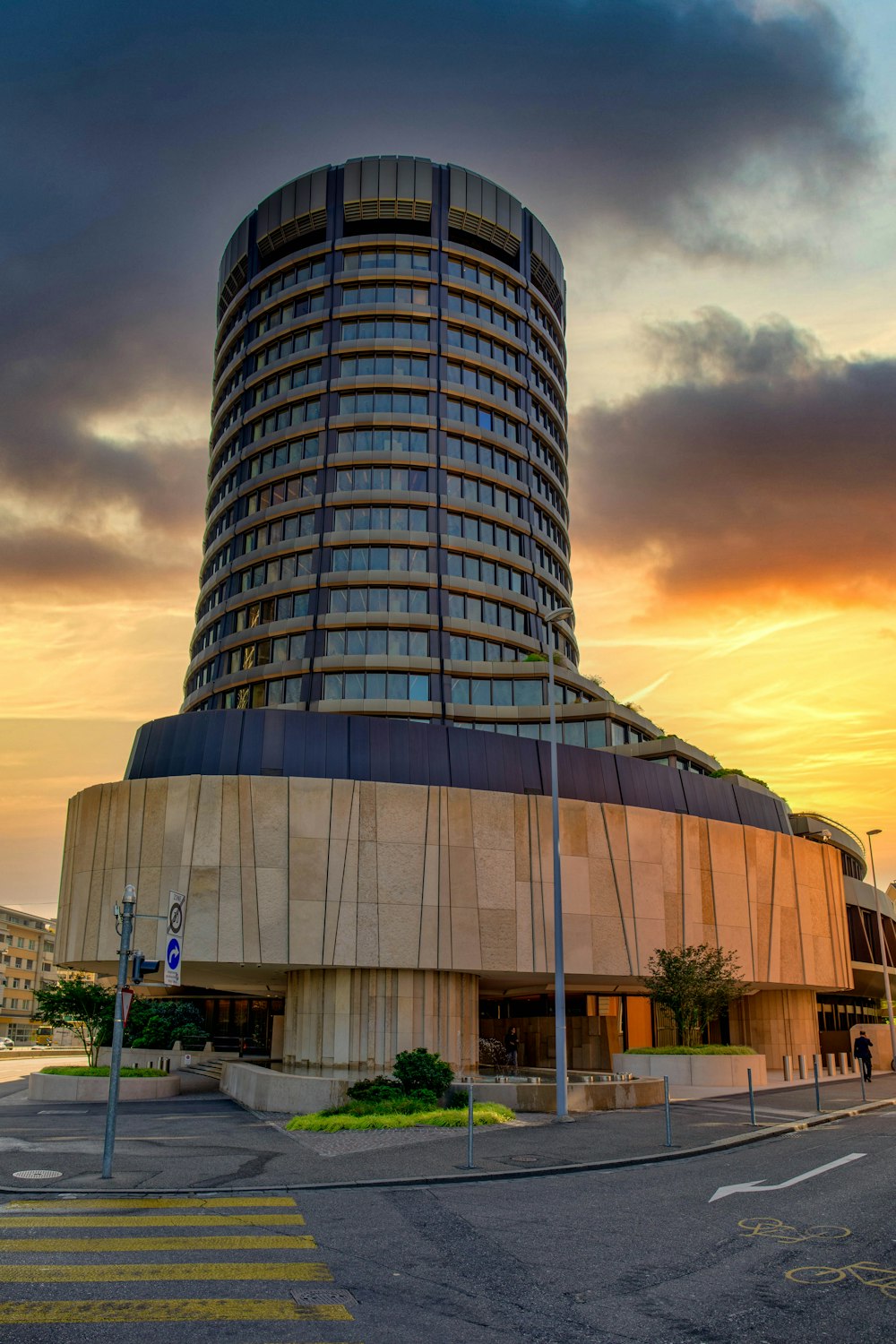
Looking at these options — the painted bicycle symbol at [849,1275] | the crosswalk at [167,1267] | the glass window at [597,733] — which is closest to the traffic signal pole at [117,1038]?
the crosswalk at [167,1267]

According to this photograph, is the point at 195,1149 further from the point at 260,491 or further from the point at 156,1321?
the point at 260,491

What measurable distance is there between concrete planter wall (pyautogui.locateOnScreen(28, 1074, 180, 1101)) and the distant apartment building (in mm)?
98954

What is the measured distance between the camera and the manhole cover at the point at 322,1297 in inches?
365

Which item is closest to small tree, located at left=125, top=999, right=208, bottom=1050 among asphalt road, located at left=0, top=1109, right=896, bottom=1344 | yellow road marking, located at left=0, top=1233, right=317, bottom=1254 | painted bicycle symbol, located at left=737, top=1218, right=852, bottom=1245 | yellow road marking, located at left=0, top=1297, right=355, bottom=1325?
asphalt road, located at left=0, top=1109, right=896, bottom=1344

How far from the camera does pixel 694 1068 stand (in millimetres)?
33438

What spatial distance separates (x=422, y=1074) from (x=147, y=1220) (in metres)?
13.7

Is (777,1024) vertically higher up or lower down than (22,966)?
lower down

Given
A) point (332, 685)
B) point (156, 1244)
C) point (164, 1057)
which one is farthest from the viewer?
point (332, 685)

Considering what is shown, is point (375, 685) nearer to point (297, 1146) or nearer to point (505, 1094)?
point (505, 1094)

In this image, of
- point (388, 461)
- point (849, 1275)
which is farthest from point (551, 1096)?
point (388, 461)

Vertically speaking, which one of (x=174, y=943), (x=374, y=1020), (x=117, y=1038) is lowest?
(x=374, y=1020)

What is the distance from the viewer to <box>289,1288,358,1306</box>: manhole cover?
9266mm

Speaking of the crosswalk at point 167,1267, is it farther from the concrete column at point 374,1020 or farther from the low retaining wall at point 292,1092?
the concrete column at point 374,1020

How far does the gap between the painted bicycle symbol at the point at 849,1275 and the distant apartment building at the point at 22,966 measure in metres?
129
